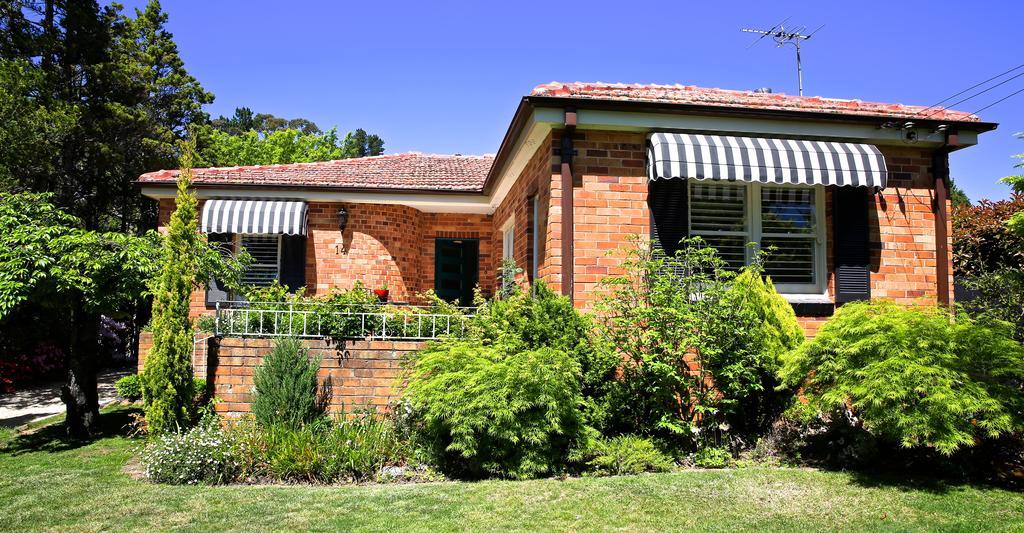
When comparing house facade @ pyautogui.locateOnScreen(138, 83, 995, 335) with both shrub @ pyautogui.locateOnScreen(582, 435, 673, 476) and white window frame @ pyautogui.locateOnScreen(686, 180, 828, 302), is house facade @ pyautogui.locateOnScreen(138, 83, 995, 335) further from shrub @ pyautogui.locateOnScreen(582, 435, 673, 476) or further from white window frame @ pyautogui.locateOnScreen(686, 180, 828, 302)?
shrub @ pyautogui.locateOnScreen(582, 435, 673, 476)

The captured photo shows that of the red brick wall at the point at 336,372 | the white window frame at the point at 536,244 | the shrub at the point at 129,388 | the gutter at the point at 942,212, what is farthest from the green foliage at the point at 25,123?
the gutter at the point at 942,212

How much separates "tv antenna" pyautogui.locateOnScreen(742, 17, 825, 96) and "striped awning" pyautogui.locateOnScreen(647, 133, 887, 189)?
6978 mm

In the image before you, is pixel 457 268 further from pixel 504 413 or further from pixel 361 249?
pixel 504 413

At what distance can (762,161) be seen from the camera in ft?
26.4

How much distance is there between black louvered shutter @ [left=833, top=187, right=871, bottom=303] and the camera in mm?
8672

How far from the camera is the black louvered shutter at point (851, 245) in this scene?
867 centimetres

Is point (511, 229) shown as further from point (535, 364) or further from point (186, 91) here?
point (186, 91)

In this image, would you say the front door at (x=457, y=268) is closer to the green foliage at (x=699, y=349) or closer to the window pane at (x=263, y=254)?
the window pane at (x=263, y=254)

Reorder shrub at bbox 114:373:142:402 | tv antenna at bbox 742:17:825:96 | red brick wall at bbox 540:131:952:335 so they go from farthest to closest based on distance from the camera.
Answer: tv antenna at bbox 742:17:825:96 → shrub at bbox 114:373:142:402 → red brick wall at bbox 540:131:952:335

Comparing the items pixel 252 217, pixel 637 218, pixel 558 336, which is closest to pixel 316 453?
pixel 558 336

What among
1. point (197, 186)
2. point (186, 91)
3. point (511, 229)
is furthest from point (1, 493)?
point (186, 91)

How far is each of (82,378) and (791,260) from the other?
406 inches

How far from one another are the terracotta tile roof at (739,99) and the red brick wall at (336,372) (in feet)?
12.9

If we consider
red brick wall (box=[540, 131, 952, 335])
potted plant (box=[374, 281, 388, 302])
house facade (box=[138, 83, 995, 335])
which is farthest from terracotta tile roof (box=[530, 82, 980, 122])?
potted plant (box=[374, 281, 388, 302])
